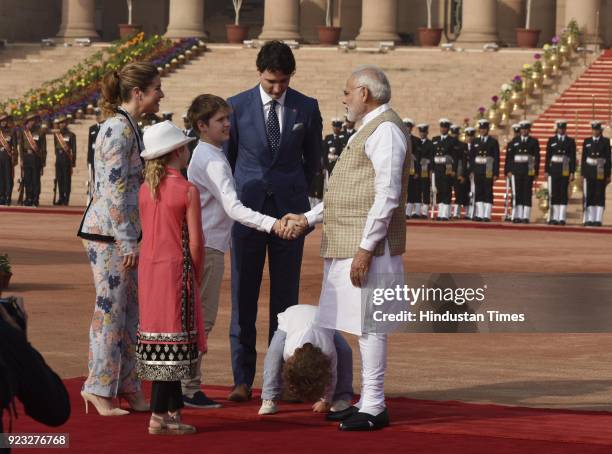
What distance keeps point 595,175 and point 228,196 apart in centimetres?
2427

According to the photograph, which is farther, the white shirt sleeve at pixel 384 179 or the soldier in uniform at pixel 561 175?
the soldier in uniform at pixel 561 175

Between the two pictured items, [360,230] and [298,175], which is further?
[298,175]

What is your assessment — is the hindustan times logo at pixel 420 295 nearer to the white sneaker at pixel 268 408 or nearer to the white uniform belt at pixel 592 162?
the white sneaker at pixel 268 408

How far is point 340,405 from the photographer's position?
10453 mm

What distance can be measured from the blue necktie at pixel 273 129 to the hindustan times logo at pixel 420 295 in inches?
60.8

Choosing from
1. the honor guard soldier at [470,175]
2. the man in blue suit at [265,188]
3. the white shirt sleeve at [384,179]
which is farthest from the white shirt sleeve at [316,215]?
the honor guard soldier at [470,175]

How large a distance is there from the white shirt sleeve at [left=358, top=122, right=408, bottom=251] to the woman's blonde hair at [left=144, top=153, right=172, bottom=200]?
3.73ft

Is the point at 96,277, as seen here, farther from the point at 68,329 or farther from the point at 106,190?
the point at 68,329

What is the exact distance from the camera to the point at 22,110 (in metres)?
44.8

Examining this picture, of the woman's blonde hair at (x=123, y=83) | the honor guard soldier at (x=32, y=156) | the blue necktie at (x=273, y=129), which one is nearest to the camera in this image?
the woman's blonde hair at (x=123, y=83)

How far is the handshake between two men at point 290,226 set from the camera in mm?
10398

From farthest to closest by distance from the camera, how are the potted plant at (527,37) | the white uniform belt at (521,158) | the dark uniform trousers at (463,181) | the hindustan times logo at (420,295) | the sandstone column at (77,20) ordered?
the sandstone column at (77,20) < the potted plant at (527,37) < the dark uniform trousers at (463,181) < the white uniform belt at (521,158) < the hindustan times logo at (420,295)

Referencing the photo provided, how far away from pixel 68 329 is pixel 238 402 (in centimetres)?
440

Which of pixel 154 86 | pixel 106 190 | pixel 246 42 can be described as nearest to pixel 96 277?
pixel 106 190
